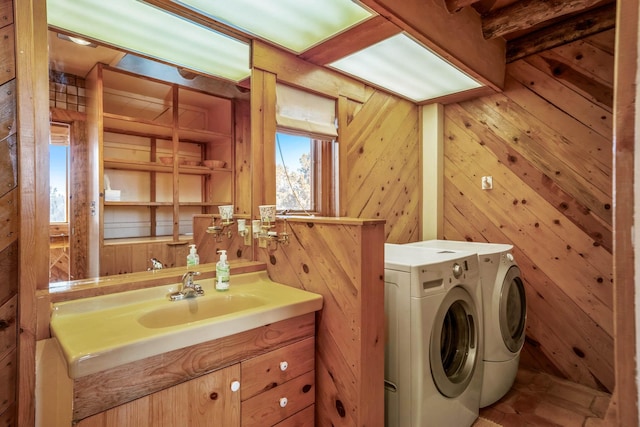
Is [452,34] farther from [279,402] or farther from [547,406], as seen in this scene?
[547,406]

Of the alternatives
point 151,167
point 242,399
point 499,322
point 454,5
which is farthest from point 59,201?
point 499,322

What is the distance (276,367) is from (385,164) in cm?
190

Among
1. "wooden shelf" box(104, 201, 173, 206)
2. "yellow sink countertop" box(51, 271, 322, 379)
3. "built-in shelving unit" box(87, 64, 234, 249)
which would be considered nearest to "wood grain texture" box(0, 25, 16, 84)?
"built-in shelving unit" box(87, 64, 234, 249)

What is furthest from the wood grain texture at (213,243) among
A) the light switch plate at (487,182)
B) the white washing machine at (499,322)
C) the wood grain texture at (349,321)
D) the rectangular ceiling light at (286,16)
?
the light switch plate at (487,182)

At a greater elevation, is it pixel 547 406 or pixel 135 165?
pixel 135 165

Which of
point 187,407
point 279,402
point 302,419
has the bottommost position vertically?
point 302,419

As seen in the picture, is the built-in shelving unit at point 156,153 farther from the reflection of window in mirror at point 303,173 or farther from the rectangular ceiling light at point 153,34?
the reflection of window in mirror at point 303,173

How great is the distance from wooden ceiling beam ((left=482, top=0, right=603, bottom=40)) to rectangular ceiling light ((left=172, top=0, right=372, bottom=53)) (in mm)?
1176

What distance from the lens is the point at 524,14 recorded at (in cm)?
209

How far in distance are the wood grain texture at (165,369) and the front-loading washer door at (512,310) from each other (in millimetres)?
1501

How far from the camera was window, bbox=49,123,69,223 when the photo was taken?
1167 mm

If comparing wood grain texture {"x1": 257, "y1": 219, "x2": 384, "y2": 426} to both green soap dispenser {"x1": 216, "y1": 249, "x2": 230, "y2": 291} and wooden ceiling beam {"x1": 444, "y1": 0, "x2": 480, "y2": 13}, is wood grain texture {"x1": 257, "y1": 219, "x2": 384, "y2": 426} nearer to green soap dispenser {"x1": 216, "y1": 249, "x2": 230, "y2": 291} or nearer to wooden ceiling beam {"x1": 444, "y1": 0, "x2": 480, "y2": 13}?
green soap dispenser {"x1": 216, "y1": 249, "x2": 230, "y2": 291}

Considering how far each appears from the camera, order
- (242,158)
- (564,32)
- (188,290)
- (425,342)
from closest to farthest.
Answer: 1. (188,290)
2. (425,342)
3. (242,158)
4. (564,32)

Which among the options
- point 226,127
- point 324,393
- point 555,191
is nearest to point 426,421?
point 324,393
